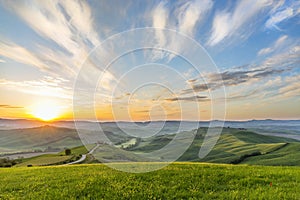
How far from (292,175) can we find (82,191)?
44.5 feet

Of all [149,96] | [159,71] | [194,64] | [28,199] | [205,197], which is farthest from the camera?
[149,96]

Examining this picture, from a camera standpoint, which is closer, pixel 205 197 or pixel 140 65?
pixel 205 197

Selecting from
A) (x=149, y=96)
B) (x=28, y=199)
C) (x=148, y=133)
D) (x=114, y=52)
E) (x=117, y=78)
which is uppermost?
(x=114, y=52)

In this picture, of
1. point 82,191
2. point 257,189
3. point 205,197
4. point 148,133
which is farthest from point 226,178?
point 82,191

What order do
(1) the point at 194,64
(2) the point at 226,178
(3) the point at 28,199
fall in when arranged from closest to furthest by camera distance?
(3) the point at 28,199 < (2) the point at 226,178 < (1) the point at 194,64

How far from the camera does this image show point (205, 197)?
1096 centimetres

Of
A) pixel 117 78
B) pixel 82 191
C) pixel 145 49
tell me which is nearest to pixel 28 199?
pixel 82 191

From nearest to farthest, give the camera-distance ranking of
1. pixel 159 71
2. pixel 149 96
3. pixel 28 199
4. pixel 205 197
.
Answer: pixel 205 197 < pixel 28 199 < pixel 159 71 < pixel 149 96

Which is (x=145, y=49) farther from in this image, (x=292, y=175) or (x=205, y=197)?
(x=292, y=175)

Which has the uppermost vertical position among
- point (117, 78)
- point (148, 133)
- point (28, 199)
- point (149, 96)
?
point (117, 78)

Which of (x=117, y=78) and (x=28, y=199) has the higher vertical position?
(x=117, y=78)

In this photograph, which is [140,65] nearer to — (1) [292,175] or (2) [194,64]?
(2) [194,64]

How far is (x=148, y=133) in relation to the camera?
19.2 m

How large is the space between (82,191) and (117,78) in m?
9.37
